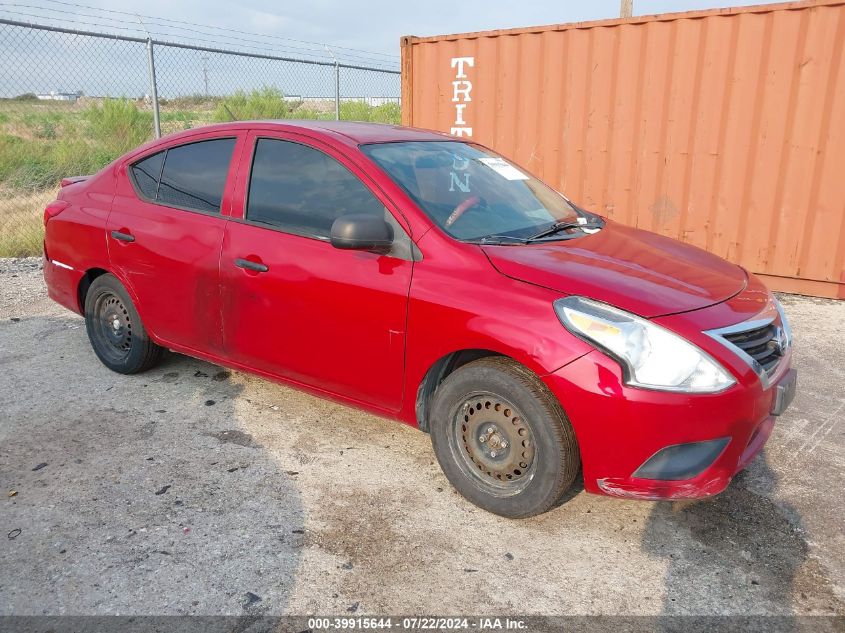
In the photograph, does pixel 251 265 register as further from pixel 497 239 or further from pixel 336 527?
pixel 336 527

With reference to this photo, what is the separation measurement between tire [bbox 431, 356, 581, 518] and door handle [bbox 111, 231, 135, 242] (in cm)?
224

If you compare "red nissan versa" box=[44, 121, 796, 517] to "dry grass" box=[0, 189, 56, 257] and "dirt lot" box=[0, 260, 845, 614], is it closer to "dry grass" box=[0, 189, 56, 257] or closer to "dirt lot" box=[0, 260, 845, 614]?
"dirt lot" box=[0, 260, 845, 614]

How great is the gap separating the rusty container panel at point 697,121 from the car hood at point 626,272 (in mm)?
3549

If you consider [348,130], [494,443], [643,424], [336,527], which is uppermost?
[348,130]

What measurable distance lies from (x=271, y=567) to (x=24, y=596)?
0.86 m

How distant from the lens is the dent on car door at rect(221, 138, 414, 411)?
310cm

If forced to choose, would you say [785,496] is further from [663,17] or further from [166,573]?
[663,17]

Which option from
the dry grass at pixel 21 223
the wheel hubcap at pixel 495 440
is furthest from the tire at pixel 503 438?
the dry grass at pixel 21 223

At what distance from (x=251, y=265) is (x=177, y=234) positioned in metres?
0.64

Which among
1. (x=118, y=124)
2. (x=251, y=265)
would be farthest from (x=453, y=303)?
(x=118, y=124)

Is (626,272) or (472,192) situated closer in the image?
(626,272)

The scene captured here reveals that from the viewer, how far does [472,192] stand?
3453 mm

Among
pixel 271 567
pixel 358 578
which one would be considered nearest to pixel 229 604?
pixel 271 567

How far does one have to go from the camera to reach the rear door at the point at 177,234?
3.71 metres
